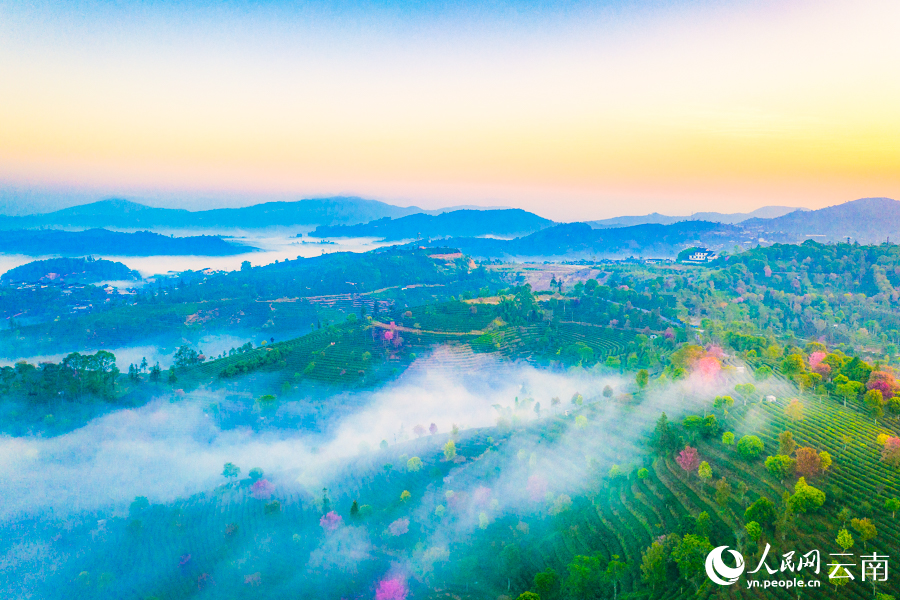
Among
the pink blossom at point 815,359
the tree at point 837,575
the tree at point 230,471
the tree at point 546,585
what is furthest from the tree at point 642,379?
the tree at point 230,471

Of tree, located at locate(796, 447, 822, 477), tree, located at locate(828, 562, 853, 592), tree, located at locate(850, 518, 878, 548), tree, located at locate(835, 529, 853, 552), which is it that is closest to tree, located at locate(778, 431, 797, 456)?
tree, located at locate(796, 447, 822, 477)

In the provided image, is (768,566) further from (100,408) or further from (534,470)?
(100,408)

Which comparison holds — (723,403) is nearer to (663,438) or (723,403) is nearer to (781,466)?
(663,438)

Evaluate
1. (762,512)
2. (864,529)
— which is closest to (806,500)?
(762,512)

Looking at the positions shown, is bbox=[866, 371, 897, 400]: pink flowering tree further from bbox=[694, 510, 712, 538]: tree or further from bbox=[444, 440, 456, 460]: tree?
bbox=[444, 440, 456, 460]: tree

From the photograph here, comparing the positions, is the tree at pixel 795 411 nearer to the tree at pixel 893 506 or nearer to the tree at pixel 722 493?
the tree at pixel 893 506

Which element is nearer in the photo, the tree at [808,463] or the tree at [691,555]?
the tree at [691,555]

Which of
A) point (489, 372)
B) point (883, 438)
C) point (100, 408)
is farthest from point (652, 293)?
point (100, 408)
